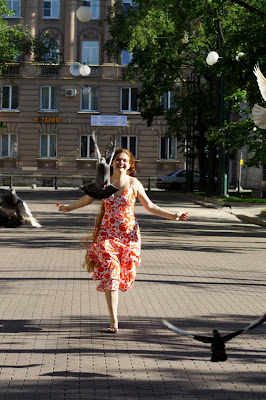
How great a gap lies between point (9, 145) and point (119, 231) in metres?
58.3

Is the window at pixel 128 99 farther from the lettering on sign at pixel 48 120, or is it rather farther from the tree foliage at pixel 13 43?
the tree foliage at pixel 13 43

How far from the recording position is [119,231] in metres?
8.85

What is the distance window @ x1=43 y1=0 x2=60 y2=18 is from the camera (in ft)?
219

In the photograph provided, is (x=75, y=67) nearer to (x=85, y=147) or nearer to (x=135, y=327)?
(x=85, y=147)

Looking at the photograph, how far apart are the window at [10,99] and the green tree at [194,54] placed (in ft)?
53.0

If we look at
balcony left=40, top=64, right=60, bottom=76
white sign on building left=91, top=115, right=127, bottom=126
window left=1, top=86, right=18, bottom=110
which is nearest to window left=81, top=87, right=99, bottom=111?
white sign on building left=91, top=115, right=127, bottom=126

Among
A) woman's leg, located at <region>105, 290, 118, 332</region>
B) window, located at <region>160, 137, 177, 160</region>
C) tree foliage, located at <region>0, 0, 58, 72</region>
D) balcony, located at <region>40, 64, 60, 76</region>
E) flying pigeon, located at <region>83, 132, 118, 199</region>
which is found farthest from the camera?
window, located at <region>160, 137, 177, 160</region>

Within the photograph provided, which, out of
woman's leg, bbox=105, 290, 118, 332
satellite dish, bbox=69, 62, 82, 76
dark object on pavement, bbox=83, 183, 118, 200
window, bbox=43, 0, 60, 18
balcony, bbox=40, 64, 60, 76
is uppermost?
window, bbox=43, 0, 60, 18

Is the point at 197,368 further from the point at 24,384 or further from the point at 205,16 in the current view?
the point at 205,16

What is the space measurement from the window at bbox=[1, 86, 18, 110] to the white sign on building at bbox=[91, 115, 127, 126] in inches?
223

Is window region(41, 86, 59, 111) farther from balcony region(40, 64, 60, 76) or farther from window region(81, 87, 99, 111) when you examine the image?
window region(81, 87, 99, 111)

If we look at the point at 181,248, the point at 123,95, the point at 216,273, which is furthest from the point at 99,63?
the point at 216,273

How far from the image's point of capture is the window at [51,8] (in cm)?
6662

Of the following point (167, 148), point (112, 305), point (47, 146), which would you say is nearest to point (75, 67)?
point (47, 146)
